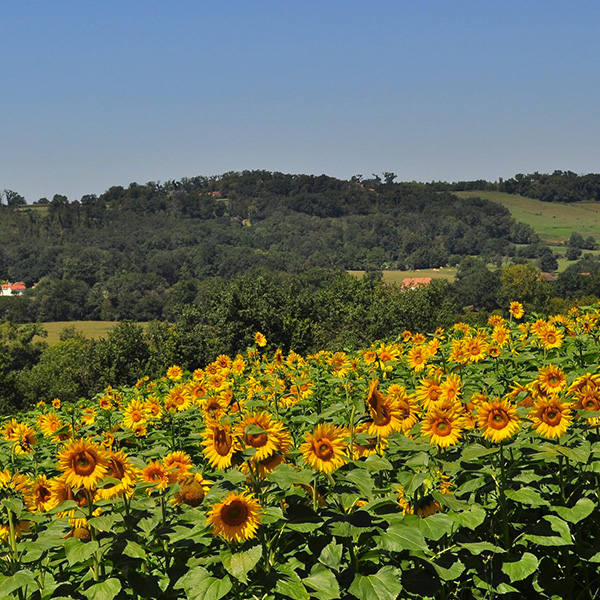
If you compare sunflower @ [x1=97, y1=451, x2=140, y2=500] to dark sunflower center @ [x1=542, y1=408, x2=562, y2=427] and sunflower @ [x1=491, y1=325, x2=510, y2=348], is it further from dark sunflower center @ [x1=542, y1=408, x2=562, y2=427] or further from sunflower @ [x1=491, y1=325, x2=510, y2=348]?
sunflower @ [x1=491, y1=325, x2=510, y2=348]

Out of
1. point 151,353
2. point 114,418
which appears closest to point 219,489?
point 114,418

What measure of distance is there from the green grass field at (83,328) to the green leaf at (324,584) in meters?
113

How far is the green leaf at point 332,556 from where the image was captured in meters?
3.52

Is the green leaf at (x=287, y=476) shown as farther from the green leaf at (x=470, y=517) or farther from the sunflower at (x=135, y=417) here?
the sunflower at (x=135, y=417)

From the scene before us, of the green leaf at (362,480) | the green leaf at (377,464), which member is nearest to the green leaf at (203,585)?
the green leaf at (362,480)

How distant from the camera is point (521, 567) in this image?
414cm

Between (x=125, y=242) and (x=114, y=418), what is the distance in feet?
630

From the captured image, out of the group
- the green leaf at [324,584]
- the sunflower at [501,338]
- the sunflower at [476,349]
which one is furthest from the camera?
the sunflower at [501,338]

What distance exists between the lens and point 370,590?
347 cm

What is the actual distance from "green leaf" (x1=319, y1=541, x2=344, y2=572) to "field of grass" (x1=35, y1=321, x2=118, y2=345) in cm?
11313

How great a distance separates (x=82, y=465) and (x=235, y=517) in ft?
2.68

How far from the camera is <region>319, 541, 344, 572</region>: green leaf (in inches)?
139

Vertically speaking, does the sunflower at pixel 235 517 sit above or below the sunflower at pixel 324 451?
below

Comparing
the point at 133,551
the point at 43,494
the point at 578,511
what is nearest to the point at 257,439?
the point at 133,551
